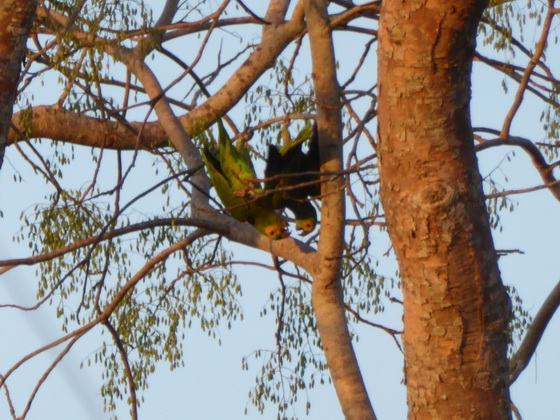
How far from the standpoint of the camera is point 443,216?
197 centimetres

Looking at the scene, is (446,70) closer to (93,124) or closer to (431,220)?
(431,220)

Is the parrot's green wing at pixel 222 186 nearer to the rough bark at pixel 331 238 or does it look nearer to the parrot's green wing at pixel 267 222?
the parrot's green wing at pixel 267 222

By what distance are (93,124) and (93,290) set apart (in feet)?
3.48

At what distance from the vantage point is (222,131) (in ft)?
13.3

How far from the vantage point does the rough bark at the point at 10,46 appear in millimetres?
2396

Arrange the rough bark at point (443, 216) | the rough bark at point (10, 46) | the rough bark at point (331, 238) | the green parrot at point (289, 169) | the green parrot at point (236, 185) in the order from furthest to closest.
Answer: the green parrot at point (236, 185), the green parrot at point (289, 169), the rough bark at point (331, 238), the rough bark at point (10, 46), the rough bark at point (443, 216)

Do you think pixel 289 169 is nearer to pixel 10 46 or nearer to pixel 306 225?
pixel 306 225

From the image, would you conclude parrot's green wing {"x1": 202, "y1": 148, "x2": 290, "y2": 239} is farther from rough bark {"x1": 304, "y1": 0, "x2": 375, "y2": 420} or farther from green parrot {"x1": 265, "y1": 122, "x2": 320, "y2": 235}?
rough bark {"x1": 304, "y1": 0, "x2": 375, "y2": 420}

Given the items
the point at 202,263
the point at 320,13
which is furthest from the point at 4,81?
the point at 202,263

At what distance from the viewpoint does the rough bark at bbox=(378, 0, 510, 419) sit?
1968 millimetres

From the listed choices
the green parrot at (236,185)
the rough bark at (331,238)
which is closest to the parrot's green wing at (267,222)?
the green parrot at (236,185)

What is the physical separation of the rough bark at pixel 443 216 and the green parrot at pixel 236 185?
1715 millimetres

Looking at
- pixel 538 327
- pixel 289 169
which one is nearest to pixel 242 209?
pixel 289 169

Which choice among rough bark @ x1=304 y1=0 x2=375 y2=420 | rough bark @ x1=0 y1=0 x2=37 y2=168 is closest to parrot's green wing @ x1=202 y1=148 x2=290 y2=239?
rough bark @ x1=304 y1=0 x2=375 y2=420
